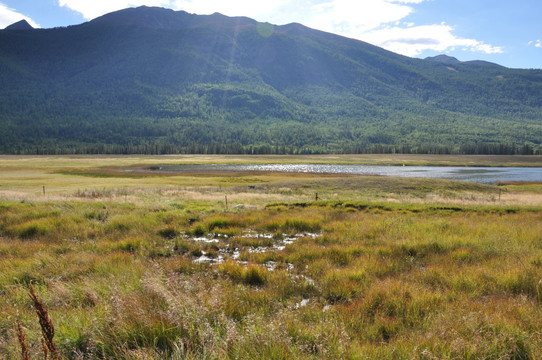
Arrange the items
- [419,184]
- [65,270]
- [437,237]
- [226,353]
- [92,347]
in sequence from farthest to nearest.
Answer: [419,184] < [437,237] < [65,270] < [92,347] < [226,353]

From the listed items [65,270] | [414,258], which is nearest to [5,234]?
[65,270]

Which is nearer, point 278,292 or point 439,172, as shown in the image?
point 278,292

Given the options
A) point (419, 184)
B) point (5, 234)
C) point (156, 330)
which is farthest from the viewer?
point (419, 184)

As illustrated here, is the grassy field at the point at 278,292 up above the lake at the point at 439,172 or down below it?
above

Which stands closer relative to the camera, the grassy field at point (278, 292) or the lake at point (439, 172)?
the grassy field at point (278, 292)

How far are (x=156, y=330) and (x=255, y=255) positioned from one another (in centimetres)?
451

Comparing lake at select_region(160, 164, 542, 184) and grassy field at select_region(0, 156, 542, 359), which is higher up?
grassy field at select_region(0, 156, 542, 359)

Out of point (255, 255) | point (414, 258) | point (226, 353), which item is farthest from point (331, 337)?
point (414, 258)

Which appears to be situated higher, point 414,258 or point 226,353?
point 226,353

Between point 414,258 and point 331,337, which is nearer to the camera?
point 331,337

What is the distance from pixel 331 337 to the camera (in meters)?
3.81

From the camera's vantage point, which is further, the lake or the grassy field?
the lake

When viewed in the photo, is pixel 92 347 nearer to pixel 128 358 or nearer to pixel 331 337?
pixel 128 358

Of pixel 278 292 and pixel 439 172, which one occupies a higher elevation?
pixel 278 292
